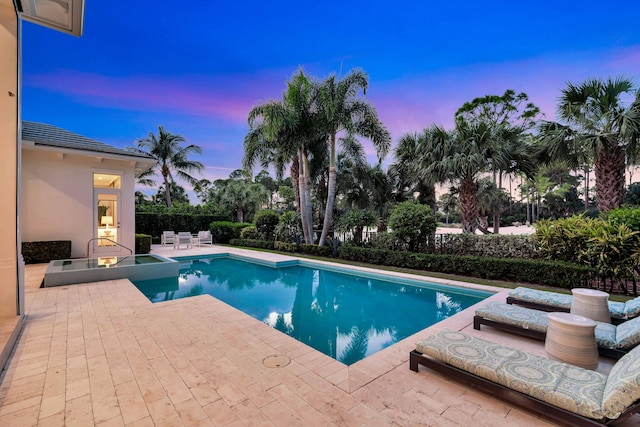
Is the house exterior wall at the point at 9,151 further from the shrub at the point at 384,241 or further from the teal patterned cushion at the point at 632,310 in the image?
the shrub at the point at 384,241

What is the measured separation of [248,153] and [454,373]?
43.0 feet

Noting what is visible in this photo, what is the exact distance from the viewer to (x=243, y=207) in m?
24.3

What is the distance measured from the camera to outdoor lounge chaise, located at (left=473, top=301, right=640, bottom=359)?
2.89m

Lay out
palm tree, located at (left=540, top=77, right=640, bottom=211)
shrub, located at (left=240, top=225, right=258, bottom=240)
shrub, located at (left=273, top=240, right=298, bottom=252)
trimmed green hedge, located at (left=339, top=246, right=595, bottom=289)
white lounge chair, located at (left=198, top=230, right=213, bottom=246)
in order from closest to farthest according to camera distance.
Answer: trimmed green hedge, located at (left=339, top=246, right=595, bottom=289)
palm tree, located at (left=540, top=77, right=640, bottom=211)
shrub, located at (left=273, top=240, right=298, bottom=252)
white lounge chair, located at (left=198, top=230, right=213, bottom=246)
shrub, located at (left=240, top=225, right=258, bottom=240)

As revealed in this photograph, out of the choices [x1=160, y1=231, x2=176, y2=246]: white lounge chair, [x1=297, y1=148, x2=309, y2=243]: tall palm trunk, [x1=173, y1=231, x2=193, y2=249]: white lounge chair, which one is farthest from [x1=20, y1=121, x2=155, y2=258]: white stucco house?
[x1=297, y1=148, x2=309, y2=243]: tall palm trunk

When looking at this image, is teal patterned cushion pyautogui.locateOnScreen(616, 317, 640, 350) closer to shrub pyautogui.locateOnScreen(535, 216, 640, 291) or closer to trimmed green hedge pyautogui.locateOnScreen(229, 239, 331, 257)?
shrub pyautogui.locateOnScreen(535, 216, 640, 291)

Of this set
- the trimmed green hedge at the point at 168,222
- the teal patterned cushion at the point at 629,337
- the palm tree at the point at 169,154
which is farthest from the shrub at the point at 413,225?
the palm tree at the point at 169,154

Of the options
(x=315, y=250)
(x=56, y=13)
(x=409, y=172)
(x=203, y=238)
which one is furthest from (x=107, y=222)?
(x=409, y=172)

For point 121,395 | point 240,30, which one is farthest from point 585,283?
point 240,30

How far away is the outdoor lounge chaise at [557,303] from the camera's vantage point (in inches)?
148

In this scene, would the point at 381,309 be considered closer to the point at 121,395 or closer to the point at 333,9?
the point at 121,395

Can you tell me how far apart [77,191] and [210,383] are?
10463 millimetres

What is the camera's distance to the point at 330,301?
22.9ft

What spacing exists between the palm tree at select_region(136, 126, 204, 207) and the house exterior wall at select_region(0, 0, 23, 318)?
2116 cm
